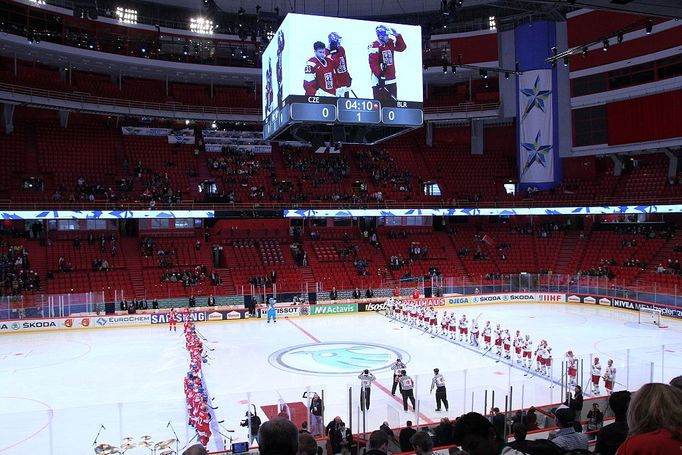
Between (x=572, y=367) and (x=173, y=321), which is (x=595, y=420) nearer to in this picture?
(x=572, y=367)

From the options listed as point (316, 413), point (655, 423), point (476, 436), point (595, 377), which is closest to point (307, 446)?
point (476, 436)

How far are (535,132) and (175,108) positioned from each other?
2609 centimetres

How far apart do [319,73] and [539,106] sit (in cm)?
Answer: 2862

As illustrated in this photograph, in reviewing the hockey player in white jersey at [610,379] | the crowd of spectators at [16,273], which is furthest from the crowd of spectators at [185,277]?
the hockey player in white jersey at [610,379]

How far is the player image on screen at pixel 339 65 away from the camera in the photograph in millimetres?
17344

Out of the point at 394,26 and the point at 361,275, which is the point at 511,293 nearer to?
the point at 361,275

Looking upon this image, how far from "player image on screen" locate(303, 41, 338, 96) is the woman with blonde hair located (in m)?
15.4

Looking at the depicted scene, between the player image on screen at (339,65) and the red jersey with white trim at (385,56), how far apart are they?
0.86 metres

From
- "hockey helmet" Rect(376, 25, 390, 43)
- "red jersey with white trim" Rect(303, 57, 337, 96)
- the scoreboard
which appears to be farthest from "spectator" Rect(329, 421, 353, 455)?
"hockey helmet" Rect(376, 25, 390, 43)

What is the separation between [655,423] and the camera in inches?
101

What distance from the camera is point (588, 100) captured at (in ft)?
A: 132

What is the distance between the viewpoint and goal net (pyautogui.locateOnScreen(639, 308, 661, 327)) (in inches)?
1080

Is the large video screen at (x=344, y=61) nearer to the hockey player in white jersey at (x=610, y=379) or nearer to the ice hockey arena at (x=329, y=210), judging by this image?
the ice hockey arena at (x=329, y=210)

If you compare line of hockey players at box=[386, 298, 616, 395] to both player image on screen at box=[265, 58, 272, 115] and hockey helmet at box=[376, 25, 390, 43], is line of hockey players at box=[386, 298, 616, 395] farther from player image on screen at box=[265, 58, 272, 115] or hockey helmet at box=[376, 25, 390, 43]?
player image on screen at box=[265, 58, 272, 115]
